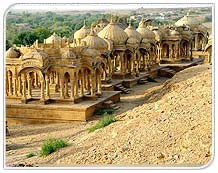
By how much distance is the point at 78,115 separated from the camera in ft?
40.4

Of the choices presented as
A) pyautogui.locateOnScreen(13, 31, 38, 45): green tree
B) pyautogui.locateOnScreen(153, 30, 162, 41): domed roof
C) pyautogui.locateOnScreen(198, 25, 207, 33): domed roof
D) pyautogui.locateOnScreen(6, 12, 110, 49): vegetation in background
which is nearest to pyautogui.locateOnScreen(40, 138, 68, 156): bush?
pyautogui.locateOnScreen(6, 12, 110, 49): vegetation in background

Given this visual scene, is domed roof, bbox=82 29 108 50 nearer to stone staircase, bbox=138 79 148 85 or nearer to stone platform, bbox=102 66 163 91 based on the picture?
stone platform, bbox=102 66 163 91

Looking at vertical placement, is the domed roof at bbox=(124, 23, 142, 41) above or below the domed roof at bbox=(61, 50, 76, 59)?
above

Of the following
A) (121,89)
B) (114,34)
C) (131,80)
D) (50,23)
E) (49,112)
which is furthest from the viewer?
(50,23)

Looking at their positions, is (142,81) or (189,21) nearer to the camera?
(142,81)

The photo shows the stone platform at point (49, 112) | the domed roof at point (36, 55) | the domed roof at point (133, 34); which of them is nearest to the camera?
the stone platform at point (49, 112)

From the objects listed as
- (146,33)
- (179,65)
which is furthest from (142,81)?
(179,65)

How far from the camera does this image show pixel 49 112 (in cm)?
1259

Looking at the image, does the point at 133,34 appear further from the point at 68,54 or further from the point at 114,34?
the point at 68,54

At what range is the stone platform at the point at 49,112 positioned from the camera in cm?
1233

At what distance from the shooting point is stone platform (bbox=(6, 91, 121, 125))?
12.3 metres

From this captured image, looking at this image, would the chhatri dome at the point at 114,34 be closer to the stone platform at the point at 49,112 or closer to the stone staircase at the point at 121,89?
the stone staircase at the point at 121,89

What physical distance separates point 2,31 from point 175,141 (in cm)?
332

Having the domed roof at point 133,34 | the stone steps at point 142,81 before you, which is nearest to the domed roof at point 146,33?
the domed roof at point 133,34
